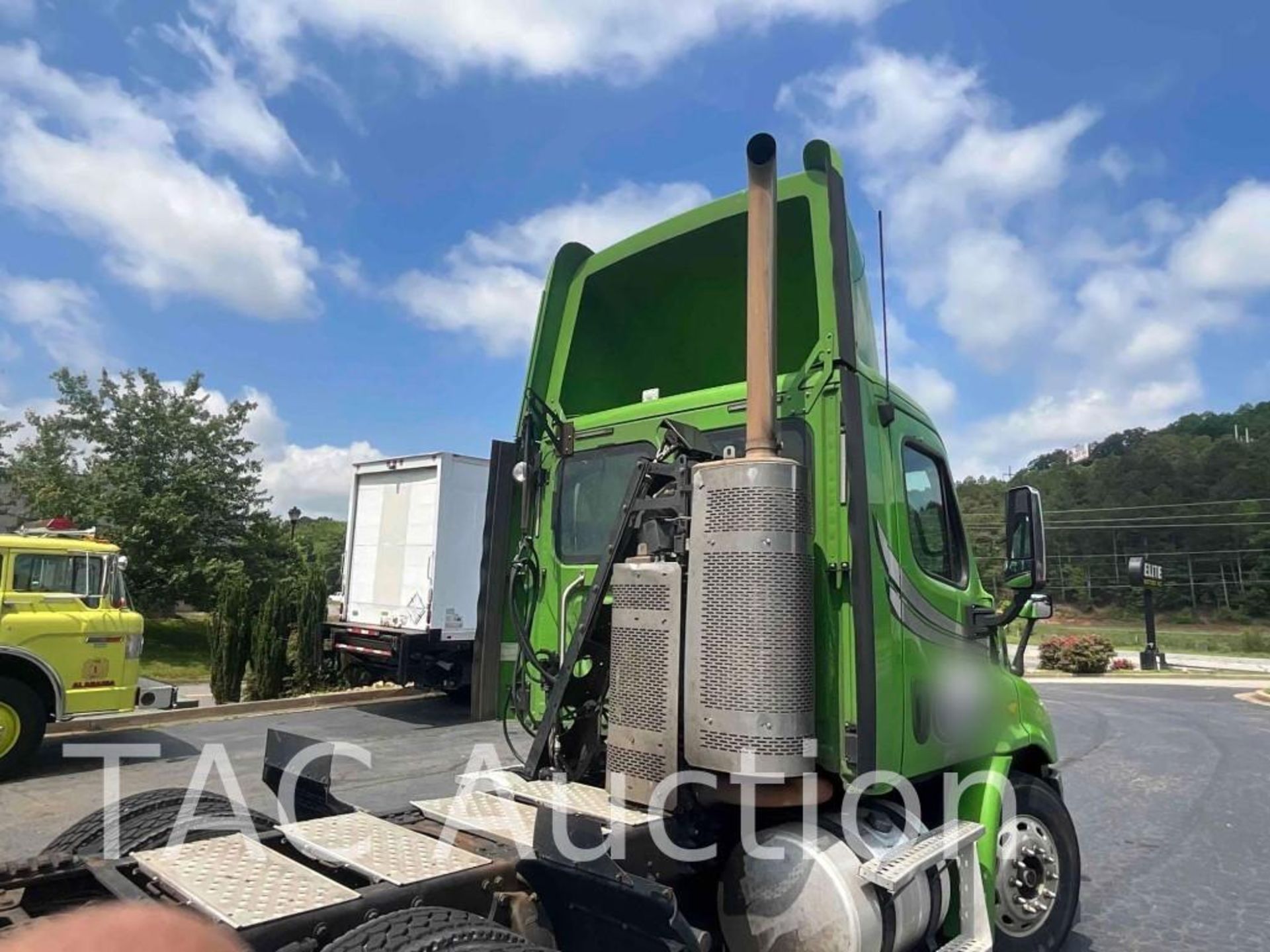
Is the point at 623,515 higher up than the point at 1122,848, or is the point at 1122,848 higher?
the point at 623,515

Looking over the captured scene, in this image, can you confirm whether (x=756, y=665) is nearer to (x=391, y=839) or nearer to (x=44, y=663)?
(x=391, y=839)

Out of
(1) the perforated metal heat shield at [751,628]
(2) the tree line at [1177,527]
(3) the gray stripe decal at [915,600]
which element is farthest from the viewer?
(2) the tree line at [1177,527]

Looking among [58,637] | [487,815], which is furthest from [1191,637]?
[487,815]

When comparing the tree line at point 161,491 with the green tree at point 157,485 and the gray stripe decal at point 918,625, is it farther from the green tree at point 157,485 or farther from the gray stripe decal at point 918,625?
the gray stripe decal at point 918,625

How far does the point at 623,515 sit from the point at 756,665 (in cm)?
88

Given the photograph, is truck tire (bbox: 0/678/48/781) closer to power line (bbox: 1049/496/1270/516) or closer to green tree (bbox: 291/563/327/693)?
green tree (bbox: 291/563/327/693)

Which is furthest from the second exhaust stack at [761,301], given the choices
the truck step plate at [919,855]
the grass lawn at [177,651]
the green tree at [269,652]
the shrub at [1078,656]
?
the shrub at [1078,656]

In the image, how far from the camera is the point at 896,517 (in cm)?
362

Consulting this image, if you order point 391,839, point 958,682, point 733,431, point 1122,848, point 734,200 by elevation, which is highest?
point 734,200

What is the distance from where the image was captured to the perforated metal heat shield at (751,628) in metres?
3.01

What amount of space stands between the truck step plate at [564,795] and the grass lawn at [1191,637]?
47313 mm

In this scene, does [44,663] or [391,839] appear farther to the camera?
[44,663]

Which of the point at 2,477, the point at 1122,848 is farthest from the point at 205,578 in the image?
the point at 1122,848

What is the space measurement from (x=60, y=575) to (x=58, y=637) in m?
0.76
